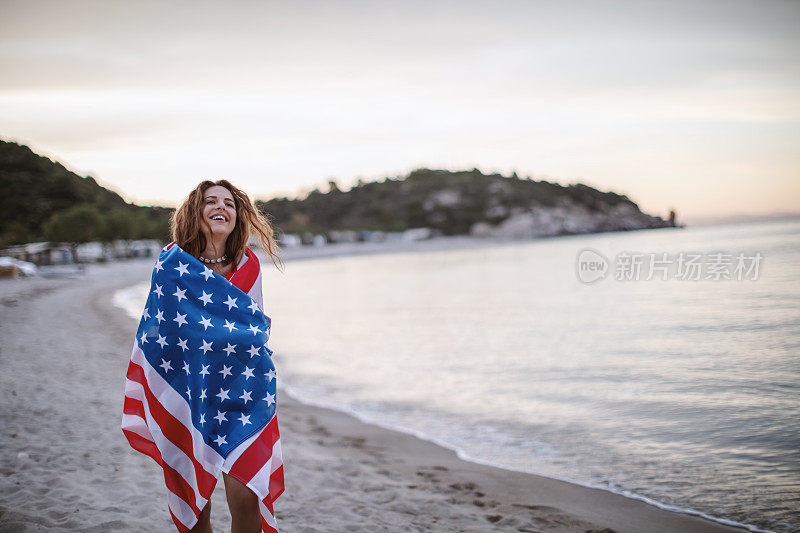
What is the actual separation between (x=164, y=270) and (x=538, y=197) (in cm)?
13523

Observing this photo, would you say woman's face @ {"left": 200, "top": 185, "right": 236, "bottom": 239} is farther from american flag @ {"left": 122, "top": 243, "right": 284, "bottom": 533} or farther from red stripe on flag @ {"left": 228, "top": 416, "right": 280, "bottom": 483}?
red stripe on flag @ {"left": 228, "top": 416, "right": 280, "bottom": 483}

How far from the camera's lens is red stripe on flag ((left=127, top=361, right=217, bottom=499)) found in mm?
2475

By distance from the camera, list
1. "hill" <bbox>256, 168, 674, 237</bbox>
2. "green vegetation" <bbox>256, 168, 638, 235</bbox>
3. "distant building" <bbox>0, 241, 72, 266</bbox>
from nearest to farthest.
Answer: "distant building" <bbox>0, 241, 72, 266</bbox> → "hill" <bbox>256, 168, 674, 237</bbox> → "green vegetation" <bbox>256, 168, 638, 235</bbox>

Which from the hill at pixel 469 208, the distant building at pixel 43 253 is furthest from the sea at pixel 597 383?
the hill at pixel 469 208

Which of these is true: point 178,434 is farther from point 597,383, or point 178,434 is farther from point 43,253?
point 43,253

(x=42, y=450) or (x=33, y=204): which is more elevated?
(x=33, y=204)

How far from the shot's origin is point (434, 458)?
238 inches

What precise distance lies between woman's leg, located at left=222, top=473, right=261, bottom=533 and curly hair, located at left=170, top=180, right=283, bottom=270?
3.45 ft

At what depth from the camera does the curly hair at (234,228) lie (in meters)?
2.61

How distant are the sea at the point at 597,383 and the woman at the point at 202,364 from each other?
3997mm

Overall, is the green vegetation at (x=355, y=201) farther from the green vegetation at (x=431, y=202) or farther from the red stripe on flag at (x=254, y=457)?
the red stripe on flag at (x=254, y=457)

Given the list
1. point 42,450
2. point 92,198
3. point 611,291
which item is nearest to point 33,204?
point 92,198

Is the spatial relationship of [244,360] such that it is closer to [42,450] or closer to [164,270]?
[164,270]

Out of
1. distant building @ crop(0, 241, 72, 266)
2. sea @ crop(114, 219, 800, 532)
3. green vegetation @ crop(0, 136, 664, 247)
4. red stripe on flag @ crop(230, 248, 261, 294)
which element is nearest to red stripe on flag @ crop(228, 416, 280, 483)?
red stripe on flag @ crop(230, 248, 261, 294)
